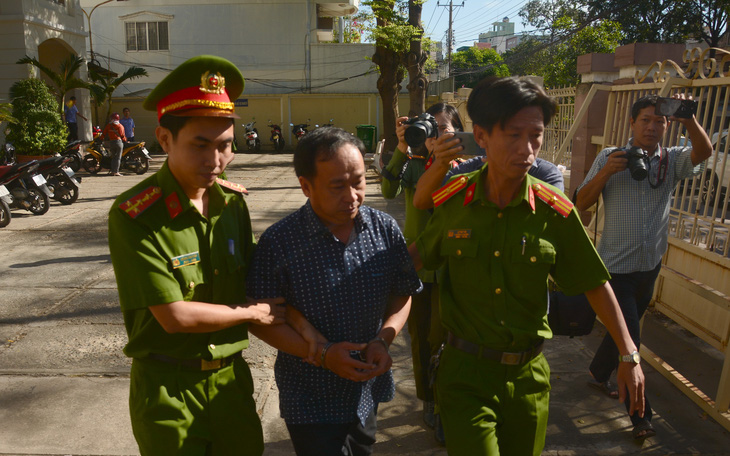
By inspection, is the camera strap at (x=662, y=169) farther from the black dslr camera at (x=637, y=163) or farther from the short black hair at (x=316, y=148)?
the short black hair at (x=316, y=148)

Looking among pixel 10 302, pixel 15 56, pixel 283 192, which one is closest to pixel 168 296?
pixel 10 302

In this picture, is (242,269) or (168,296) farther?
(242,269)

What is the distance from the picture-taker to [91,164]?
16062 millimetres

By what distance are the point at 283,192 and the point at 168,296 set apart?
11.4m

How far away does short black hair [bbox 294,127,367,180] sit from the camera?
2033 mm

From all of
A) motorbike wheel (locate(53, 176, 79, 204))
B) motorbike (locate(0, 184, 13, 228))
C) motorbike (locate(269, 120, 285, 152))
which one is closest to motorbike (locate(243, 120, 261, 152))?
motorbike (locate(269, 120, 285, 152))

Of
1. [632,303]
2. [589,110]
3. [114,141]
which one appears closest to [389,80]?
[114,141]

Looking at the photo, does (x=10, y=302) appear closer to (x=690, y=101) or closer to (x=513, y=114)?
(x=513, y=114)

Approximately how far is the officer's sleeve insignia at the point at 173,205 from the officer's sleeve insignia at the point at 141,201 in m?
0.03

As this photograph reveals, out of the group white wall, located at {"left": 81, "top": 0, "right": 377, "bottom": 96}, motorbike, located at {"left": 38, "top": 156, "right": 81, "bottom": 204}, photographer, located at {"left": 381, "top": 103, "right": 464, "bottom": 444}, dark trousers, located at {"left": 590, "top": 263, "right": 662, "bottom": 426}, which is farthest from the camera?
white wall, located at {"left": 81, "top": 0, "right": 377, "bottom": 96}

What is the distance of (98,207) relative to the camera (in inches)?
432

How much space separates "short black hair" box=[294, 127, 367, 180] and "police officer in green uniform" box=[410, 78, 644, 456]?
1.68 ft

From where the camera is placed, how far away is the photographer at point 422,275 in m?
3.35

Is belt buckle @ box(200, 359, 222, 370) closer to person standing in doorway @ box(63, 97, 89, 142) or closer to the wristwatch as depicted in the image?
the wristwatch
